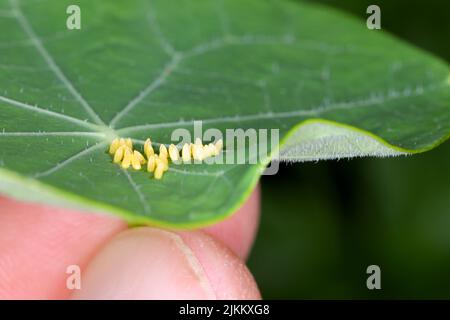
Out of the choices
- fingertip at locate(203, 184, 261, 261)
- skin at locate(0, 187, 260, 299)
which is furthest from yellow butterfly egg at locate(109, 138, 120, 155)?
fingertip at locate(203, 184, 261, 261)

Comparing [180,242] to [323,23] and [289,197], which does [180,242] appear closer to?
[323,23]

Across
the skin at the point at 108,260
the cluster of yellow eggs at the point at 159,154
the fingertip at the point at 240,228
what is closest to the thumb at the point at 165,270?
the skin at the point at 108,260

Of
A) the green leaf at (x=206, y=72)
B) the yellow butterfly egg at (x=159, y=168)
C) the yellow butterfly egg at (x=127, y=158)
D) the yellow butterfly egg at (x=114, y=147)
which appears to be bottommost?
the yellow butterfly egg at (x=159, y=168)

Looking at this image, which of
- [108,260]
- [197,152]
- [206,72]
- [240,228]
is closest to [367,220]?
[240,228]

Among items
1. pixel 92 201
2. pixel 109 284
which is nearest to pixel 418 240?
pixel 109 284

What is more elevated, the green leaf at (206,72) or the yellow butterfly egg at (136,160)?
the green leaf at (206,72)

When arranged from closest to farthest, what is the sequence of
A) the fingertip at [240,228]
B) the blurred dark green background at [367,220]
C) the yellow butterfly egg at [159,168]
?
1. the yellow butterfly egg at [159,168]
2. the fingertip at [240,228]
3. the blurred dark green background at [367,220]

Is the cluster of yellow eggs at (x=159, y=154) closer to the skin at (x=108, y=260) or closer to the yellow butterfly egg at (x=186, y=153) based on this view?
the yellow butterfly egg at (x=186, y=153)
